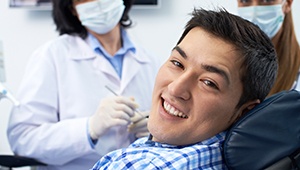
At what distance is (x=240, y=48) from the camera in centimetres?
91

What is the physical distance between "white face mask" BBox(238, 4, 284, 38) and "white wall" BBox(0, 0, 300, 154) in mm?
880

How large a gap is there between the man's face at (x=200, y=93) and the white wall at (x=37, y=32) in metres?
1.45

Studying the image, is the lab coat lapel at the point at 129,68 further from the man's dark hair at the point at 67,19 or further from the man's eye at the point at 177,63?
the man's eye at the point at 177,63

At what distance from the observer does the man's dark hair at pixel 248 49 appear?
0.92 metres

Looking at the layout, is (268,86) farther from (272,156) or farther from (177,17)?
(177,17)

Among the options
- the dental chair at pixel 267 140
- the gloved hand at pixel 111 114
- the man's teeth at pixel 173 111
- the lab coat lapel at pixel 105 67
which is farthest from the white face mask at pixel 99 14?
the dental chair at pixel 267 140

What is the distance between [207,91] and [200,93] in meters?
0.02

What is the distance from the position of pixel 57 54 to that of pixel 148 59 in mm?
411

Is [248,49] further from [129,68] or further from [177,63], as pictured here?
[129,68]

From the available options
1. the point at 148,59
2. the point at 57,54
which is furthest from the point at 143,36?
the point at 57,54

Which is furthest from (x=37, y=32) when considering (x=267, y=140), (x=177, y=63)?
(x=267, y=140)

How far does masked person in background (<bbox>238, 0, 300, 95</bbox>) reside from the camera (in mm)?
1471

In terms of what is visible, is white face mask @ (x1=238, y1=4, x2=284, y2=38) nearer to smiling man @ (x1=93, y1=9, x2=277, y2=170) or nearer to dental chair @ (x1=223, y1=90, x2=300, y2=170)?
smiling man @ (x1=93, y1=9, x2=277, y2=170)

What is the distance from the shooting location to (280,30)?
1549mm
